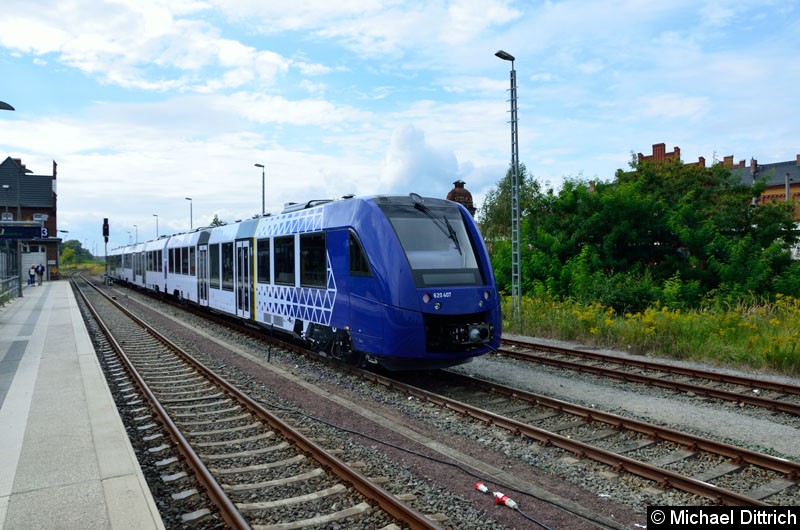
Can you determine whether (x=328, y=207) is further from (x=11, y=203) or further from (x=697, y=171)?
(x=11, y=203)

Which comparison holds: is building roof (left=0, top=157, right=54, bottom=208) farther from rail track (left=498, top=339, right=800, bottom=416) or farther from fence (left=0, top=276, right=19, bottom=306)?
rail track (left=498, top=339, right=800, bottom=416)

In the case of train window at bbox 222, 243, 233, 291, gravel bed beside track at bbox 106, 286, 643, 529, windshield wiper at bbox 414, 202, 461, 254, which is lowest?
gravel bed beside track at bbox 106, 286, 643, 529

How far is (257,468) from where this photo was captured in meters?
5.91

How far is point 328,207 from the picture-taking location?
10664mm

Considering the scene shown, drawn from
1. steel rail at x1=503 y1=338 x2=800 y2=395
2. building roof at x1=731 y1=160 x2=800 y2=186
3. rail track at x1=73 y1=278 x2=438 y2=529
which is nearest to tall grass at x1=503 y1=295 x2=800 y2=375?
steel rail at x1=503 y1=338 x2=800 y2=395

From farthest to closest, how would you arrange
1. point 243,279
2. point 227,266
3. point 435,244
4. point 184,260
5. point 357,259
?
point 184,260 < point 227,266 < point 243,279 < point 357,259 < point 435,244

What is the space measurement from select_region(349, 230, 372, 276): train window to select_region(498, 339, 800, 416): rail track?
4.68 metres

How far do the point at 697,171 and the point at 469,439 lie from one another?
2599 centimetres

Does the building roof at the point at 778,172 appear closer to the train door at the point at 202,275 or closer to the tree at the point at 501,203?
the tree at the point at 501,203

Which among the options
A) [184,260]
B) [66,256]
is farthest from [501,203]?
[66,256]

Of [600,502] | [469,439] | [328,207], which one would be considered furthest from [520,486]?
[328,207]

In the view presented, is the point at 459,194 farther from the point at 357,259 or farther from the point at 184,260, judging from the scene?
the point at 357,259

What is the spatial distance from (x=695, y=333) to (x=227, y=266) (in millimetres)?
12390

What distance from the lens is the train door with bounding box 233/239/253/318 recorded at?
48.6ft
